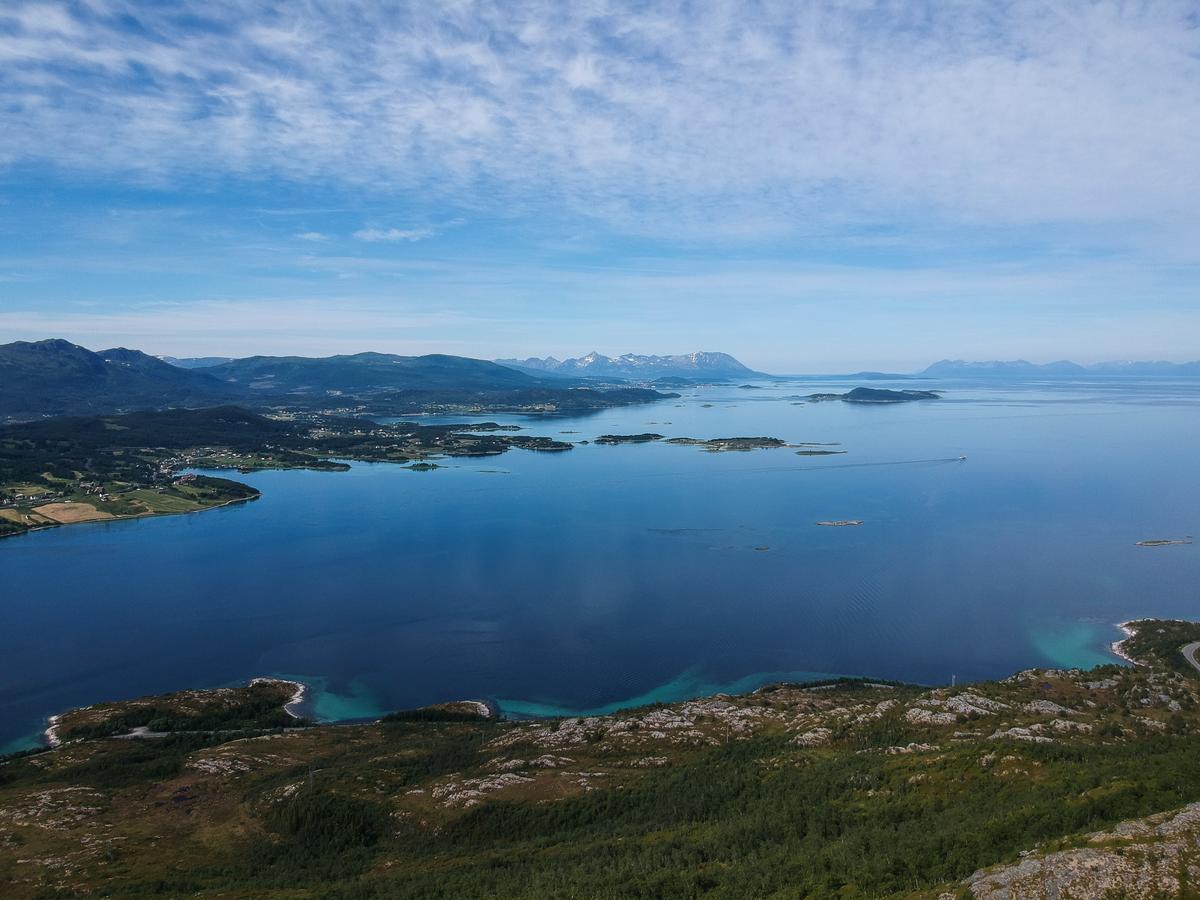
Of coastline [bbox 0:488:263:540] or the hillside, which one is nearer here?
the hillside

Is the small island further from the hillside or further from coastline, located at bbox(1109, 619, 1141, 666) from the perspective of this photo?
coastline, located at bbox(1109, 619, 1141, 666)

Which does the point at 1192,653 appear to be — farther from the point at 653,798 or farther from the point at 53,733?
the point at 53,733

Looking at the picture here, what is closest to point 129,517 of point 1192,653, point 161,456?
point 161,456

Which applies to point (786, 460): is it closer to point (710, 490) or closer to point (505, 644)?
point (710, 490)

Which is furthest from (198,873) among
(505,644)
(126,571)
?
(126,571)

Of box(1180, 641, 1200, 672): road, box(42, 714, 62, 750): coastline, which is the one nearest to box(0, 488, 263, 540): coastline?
box(42, 714, 62, 750): coastline

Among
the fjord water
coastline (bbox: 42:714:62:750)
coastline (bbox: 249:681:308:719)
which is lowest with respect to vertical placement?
coastline (bbox: 42:714:62:750)
